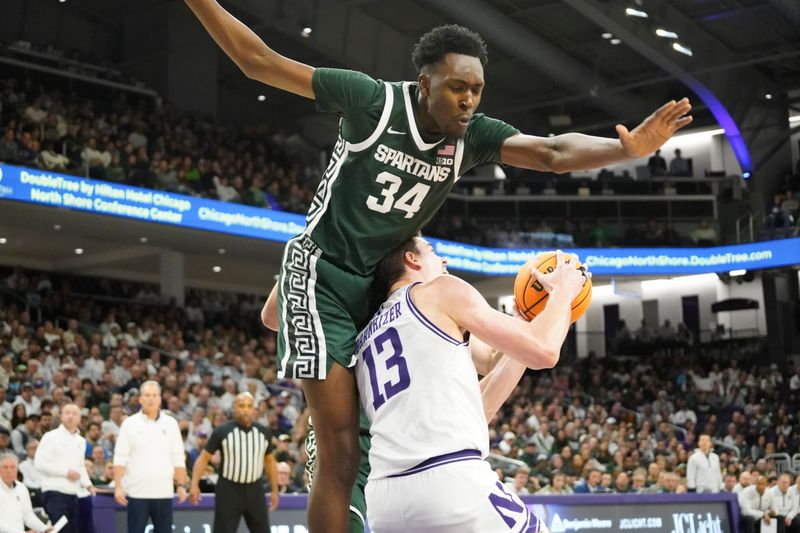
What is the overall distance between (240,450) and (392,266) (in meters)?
6.77

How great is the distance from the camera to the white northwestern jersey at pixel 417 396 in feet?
12.7

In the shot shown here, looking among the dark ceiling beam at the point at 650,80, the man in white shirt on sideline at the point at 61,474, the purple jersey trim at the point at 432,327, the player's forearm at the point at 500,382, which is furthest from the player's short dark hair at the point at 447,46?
the dark ceiling beam at the point at 650,80

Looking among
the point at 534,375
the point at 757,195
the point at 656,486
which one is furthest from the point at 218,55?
the point at 656,486

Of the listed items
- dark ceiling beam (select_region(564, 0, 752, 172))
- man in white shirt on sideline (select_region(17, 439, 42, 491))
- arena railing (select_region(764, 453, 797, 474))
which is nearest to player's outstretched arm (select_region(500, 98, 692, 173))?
man in white shirt on sideline (select_region(17, 439, 42, 491))

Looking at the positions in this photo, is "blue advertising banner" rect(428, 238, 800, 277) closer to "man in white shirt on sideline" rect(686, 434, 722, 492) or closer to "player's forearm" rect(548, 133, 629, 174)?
"man in white shirt on sideline" rect(686, 434, 722, 492)

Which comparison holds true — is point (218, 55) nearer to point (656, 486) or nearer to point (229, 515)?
point (656, 486)

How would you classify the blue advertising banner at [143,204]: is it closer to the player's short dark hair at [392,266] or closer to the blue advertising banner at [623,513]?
the blue advertising banner at [623,513]

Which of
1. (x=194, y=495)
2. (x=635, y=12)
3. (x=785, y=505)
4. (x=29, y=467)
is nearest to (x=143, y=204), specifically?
(x=29, y=467)

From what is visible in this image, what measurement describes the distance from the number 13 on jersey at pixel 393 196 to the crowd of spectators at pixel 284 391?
9.37 metres

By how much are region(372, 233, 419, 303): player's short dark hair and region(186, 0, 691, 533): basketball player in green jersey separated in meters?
0.03

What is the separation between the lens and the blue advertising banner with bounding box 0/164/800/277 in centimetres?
2044

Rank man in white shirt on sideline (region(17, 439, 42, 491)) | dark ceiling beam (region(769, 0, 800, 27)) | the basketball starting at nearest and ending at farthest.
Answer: the basketball
man in white shirt on sideline (region(17, 439, 42, 491))
dark ceiling beam (region(769, 0, 800, 27))

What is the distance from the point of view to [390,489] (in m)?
3.92

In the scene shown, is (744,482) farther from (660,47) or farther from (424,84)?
(424,84)
